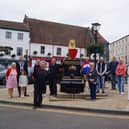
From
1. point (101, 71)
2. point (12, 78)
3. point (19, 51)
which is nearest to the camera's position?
point (12, 78)

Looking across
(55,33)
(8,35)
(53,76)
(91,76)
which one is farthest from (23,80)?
(55,33)

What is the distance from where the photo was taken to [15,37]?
2229 inches

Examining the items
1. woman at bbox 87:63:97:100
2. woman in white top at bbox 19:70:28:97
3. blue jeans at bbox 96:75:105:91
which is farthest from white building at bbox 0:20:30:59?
woman at bbox 87:63:97:100

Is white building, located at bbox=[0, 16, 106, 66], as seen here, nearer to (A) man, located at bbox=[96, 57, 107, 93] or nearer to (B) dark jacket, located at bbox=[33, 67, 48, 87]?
(A) man, located at bbox=[96, 57, 107, 93]

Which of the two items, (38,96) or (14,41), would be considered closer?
(38,96)

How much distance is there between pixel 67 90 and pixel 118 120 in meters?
4.94

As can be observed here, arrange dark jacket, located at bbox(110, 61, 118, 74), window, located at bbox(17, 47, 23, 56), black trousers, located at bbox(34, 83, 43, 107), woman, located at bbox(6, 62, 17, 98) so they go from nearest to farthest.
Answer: black trousers, located at bbox(34, 83, 43, 107), woman, located at bbox(6, 62, 17, 98), dark jacket, located at bbox(110, 61, 118, 74), window, located at bbox(17, 47, 23, 56)

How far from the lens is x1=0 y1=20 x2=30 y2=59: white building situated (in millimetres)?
55375

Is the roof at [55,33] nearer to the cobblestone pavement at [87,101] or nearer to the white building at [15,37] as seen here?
the white building at [15,37]

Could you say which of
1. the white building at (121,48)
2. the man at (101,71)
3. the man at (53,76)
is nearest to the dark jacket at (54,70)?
the man at (53,76)

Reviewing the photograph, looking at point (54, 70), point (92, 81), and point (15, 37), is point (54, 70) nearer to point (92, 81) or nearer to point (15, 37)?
point (92, 81)

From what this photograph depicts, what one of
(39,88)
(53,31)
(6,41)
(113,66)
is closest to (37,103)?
(39,88)

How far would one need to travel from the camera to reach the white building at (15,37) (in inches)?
2180

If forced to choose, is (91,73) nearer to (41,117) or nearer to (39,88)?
(39,88)
